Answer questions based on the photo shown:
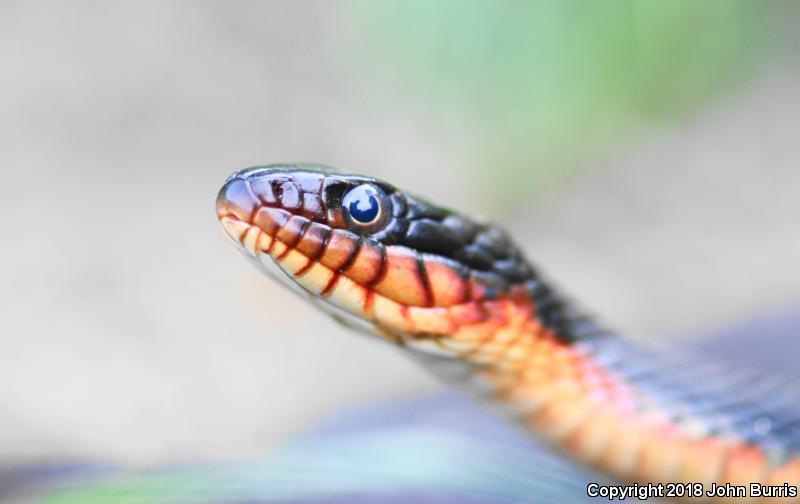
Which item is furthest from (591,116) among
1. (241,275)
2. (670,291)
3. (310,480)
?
(310,480)

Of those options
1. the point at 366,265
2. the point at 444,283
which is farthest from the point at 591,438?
the point at 366,265

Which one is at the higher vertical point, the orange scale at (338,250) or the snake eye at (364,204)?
the snake eye at (364,204)

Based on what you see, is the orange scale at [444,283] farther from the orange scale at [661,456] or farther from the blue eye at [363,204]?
the orange scale at [661,456]

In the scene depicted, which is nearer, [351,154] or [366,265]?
[366,265]

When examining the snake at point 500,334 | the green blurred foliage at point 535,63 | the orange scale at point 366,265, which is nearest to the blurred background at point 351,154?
the green blurred foliage at point 535,63

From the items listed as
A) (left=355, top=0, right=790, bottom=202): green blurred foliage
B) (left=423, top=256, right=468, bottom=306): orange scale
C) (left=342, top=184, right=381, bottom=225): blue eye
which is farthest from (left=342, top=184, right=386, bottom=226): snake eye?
(left=355, top=0, right=790, bottom=202): green blurred foliage

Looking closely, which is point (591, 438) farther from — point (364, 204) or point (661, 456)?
point (364, 204)

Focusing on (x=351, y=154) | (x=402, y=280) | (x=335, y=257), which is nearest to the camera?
(x=335, y=257)
